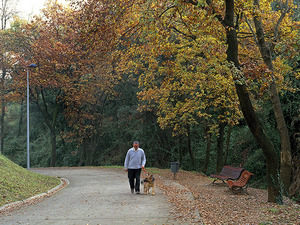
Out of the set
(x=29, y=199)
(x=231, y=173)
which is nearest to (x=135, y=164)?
(x=29, y=199)

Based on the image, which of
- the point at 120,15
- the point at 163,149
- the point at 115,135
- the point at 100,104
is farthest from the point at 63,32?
the point at 120,15

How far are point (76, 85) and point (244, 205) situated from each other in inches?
977

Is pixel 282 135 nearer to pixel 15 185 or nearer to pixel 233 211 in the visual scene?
pixel 233 211

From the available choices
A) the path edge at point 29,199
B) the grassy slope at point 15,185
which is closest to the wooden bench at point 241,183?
the path edge at point 29,199

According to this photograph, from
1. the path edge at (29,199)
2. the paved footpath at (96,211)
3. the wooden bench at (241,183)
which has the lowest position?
the path edge at (29,199)

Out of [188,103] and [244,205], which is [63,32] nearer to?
[188,103]

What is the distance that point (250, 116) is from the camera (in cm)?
1019

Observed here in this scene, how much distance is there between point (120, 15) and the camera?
1088 cm

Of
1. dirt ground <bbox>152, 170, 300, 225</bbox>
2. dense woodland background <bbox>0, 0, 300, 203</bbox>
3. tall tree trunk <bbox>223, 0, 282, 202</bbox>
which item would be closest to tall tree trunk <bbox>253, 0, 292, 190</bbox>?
dirt ground <bbox>152, 170, 300, 225</bbox>

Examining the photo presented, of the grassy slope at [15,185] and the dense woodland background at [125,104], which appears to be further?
the dense woodland background at [125,104]

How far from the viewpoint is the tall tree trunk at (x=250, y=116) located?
9.92m

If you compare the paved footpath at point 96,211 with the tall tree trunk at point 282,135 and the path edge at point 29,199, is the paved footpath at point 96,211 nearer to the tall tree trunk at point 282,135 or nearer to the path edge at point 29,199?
the path edge at point 29,199

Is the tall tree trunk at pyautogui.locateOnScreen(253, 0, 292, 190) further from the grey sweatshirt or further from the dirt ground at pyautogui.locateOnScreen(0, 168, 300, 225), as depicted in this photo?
the grey sweatshirt

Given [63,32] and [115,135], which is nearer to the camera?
[63,32]
